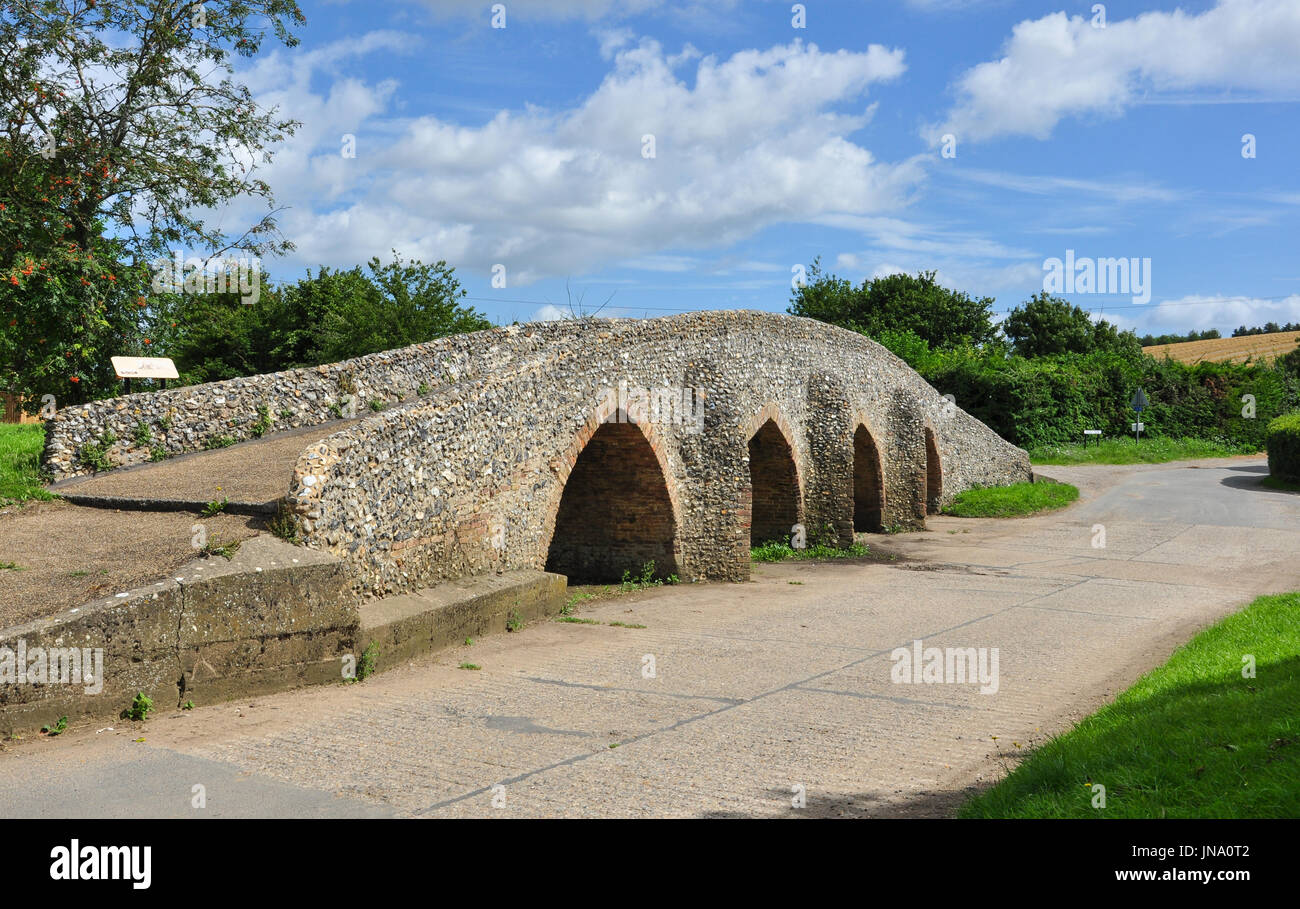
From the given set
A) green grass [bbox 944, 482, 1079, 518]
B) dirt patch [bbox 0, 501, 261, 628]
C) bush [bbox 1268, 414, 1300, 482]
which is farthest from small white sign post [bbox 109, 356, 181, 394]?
bush [bbox 1268, 414, 1300, 482]

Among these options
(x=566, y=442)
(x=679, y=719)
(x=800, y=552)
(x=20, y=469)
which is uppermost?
(x=566, y=442)

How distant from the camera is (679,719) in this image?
25.7 ft

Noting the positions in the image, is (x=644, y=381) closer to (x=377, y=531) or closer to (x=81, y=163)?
(x=377, y=531)

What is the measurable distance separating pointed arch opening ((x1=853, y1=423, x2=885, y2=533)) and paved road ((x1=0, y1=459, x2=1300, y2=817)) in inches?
312

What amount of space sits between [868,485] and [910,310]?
33.7 m

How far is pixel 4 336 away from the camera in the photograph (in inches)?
658

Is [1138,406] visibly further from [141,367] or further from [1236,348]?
[141,367]

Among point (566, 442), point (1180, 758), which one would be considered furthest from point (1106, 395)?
point (1180, 758)

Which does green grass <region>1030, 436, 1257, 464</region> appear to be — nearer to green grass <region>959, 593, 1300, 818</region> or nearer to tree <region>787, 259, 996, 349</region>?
tree <region>787, 259, 996, 349</region>

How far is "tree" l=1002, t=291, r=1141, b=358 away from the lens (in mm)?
60750

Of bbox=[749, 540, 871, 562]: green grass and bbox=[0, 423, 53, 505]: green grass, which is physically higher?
bbox=[0, 423, 53, 505]: green grass

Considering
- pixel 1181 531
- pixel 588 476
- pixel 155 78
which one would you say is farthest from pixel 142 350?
pixel 1181 531

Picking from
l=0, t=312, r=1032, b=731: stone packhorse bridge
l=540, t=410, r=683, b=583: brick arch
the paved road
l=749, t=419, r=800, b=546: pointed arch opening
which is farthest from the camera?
l=749, t=419, r=800, b=546: pointed arch opening

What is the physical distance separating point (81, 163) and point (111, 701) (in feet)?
44.3
